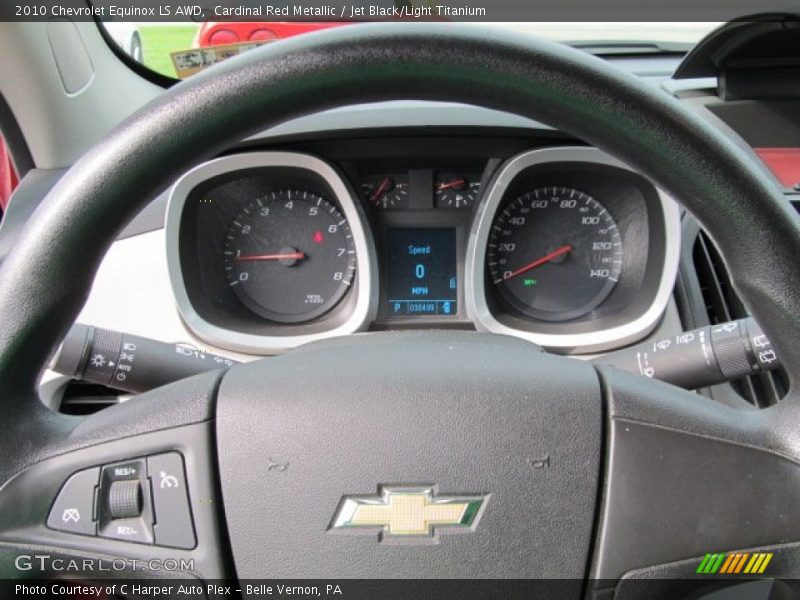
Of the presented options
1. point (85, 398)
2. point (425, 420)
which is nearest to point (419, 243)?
point (85, 398)

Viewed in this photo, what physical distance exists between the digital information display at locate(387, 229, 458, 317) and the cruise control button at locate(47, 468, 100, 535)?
162 centimetres

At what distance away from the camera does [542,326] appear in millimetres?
2438

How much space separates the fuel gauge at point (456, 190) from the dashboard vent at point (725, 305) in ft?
2.12

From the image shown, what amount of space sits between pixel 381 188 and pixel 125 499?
5.50 ft

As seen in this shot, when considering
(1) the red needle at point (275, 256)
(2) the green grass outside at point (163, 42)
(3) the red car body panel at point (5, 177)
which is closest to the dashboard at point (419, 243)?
(1) the red needle at point (275, 256)

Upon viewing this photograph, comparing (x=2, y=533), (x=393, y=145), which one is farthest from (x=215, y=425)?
(x=393, y=145)

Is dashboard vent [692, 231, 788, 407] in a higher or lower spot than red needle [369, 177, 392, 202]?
lower

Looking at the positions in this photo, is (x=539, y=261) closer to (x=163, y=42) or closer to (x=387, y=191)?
(x=387, y=191)

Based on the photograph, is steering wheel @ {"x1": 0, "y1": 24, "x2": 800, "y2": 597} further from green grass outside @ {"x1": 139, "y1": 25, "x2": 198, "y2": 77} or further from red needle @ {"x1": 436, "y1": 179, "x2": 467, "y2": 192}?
green grass outside @ {"x1": 139, "y1": 25, "x2": 198, "y2": 77}

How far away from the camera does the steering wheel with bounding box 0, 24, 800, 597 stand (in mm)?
837

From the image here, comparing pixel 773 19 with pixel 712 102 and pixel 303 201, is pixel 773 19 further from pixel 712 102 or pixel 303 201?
pixel 303 201

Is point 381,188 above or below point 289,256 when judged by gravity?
above

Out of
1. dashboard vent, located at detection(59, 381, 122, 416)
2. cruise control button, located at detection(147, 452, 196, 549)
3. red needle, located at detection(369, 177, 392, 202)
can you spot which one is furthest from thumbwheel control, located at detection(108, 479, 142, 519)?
red needle, located at detection(369, 177, 392, 202)

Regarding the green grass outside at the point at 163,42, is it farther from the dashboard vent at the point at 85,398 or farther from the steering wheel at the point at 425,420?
the steering wheel at the point at 425,420
